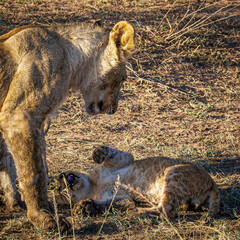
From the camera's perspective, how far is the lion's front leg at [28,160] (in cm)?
336

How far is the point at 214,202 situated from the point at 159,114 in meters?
3.04

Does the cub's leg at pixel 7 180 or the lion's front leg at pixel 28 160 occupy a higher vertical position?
the lion's front leg at pixel 28 160

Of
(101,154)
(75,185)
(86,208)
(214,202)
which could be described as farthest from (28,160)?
(214,202)

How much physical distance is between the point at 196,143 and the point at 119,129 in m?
1.17

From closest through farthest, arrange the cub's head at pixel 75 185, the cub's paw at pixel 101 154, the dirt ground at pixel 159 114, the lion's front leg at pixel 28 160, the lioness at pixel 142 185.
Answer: the lion's front leg at pixel 28 160, the dirt ground at pixel 159 114, the lioness at pixel 142 185, the cub's head at pixel 75 185, the cub's paw at pixel 101 154

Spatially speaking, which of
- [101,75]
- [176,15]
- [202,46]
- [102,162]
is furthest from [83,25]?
[176,15]

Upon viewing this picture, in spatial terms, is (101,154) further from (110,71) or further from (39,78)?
(39,78)

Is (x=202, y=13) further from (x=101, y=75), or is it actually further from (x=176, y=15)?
(x=101, y=75)

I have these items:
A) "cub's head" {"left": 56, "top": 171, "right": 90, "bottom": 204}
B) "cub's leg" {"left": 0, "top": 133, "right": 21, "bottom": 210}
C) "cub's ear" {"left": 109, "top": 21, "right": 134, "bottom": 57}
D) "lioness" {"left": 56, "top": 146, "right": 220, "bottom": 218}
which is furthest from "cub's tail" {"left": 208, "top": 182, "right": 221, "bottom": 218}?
"cub's leg" {"left": 0, "top": 133, "right": 21, "bottom": 210}

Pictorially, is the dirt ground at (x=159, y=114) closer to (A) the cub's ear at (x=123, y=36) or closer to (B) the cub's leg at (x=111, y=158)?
(B) the cub's leg at (x=111, y=158)

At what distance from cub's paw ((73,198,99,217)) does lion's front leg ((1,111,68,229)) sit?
0.46m

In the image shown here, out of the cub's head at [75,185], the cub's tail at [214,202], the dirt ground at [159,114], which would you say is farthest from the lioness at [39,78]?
the cub's tail at [214,202]

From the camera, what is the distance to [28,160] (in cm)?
337

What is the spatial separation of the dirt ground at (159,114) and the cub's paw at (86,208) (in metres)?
0.08
